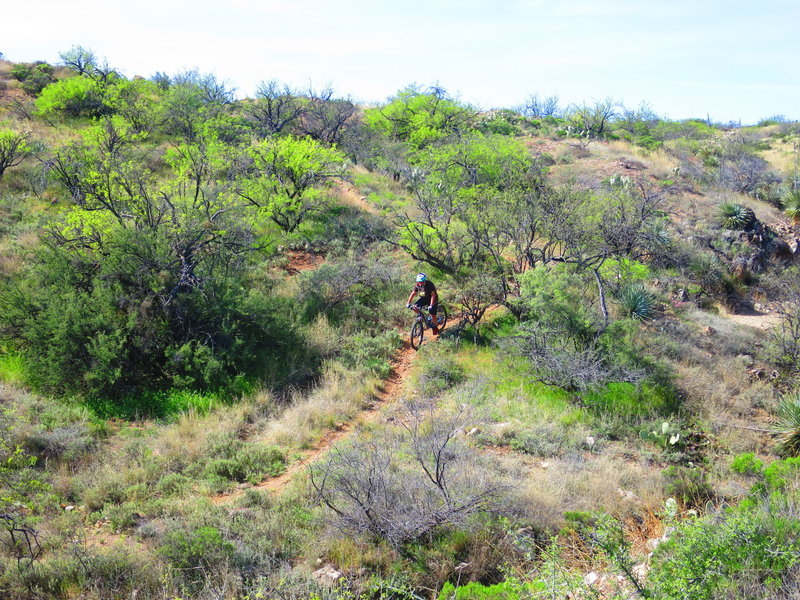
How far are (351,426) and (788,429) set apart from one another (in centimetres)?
799

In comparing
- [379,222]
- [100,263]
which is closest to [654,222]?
[379,222]

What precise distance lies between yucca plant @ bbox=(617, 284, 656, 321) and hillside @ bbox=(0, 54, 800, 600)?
0.23 ft

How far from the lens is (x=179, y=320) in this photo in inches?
440

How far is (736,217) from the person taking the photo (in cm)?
2034

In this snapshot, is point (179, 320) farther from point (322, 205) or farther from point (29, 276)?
point (322, 205)

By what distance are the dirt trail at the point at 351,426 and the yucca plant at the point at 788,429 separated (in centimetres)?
716

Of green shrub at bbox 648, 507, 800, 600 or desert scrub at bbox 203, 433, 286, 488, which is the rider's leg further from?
green shrub at bbox 648, 507, 800, 600

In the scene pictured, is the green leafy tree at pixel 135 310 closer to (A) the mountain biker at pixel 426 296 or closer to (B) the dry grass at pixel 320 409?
(B) the dry grass at pixel 320 409

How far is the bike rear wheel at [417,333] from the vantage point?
13.4m

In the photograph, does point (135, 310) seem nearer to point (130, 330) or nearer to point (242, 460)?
point (130, 330)

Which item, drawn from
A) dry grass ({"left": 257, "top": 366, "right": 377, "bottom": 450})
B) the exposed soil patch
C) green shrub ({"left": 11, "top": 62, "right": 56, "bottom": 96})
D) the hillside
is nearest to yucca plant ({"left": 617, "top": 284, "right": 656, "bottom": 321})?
the hillside

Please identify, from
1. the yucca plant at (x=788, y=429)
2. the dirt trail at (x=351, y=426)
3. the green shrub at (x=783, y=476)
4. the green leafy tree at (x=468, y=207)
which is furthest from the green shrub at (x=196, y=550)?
the green leafy tree at (x=468, y=207)

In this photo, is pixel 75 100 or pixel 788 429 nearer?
pixel 788 429

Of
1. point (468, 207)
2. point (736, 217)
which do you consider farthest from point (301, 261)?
point (736, 217)
